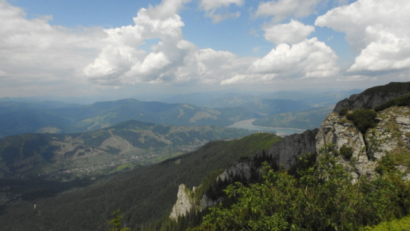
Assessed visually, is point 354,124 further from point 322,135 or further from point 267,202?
Result: point 267,202

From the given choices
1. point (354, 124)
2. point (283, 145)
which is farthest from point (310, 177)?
point (283, 145)

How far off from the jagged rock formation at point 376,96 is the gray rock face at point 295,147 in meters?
15.8

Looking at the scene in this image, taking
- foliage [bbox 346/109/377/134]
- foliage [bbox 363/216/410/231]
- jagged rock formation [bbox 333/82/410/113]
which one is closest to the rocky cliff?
jagged rock formation [bbox 333/82/410/113]

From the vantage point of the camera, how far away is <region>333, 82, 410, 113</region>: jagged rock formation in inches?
3027

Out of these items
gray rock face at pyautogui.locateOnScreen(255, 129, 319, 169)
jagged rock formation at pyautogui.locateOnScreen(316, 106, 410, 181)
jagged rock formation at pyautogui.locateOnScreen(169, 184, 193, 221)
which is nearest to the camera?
jagged rock formation at pyautogui.locateOnScreen(316, 106, 410, 181)

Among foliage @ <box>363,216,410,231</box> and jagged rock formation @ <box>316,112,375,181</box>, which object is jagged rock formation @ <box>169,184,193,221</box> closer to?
jagged rock formation @ <box>316,112,375,181</box>

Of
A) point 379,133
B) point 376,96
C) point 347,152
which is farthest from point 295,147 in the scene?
point 347,152

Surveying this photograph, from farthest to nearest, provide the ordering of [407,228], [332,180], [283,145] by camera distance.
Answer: [283,145] → [332,180] → [407,228]

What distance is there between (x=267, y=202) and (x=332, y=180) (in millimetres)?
5897

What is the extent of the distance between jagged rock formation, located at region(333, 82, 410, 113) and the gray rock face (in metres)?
15.8

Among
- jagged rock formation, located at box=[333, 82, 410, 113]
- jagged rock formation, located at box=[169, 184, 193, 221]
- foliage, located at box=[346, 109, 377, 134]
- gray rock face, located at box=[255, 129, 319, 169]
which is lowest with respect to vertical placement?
jagged rock formation, located at box=[169, 184, 193, 221]

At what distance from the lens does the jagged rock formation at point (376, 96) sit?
252ft

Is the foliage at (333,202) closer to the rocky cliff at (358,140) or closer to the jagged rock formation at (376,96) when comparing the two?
the rocky cliff at (358,140)

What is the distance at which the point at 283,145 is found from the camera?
106 meters
